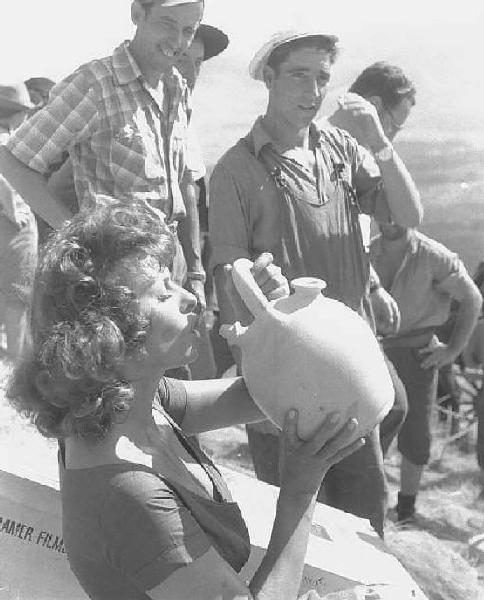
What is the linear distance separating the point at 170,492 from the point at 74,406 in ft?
0.60

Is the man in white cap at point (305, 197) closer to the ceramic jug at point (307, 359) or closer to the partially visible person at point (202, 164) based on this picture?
the partially visible person at point (202, 164)

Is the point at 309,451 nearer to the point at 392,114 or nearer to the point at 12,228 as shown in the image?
the point at 392,114

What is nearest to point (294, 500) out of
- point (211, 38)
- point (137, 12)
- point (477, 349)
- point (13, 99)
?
point (137, 12)

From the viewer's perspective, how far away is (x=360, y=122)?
9.18 feet

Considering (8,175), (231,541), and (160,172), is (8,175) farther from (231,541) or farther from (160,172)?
(231,541)

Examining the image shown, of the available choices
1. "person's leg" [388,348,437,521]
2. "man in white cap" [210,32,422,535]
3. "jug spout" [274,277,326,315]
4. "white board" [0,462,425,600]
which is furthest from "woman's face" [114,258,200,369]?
"person's leg" [388,348,437,521]

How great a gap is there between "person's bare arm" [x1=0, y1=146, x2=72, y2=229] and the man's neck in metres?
0.56

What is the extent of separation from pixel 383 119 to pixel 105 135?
1.11 metres

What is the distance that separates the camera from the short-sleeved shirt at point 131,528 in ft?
4.39

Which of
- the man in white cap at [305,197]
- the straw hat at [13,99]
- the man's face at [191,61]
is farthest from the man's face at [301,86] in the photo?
the straw hat at [13,99]

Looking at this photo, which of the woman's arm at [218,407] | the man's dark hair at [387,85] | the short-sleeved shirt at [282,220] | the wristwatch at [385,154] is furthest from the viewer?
the man's dark hair at [387,85]

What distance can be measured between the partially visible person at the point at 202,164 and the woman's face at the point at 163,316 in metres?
1.42

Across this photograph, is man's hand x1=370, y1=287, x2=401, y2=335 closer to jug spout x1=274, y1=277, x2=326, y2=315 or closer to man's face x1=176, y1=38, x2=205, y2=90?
man's face x1=176, y1=38, x2=205, y2=90

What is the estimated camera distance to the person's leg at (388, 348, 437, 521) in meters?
3.60
